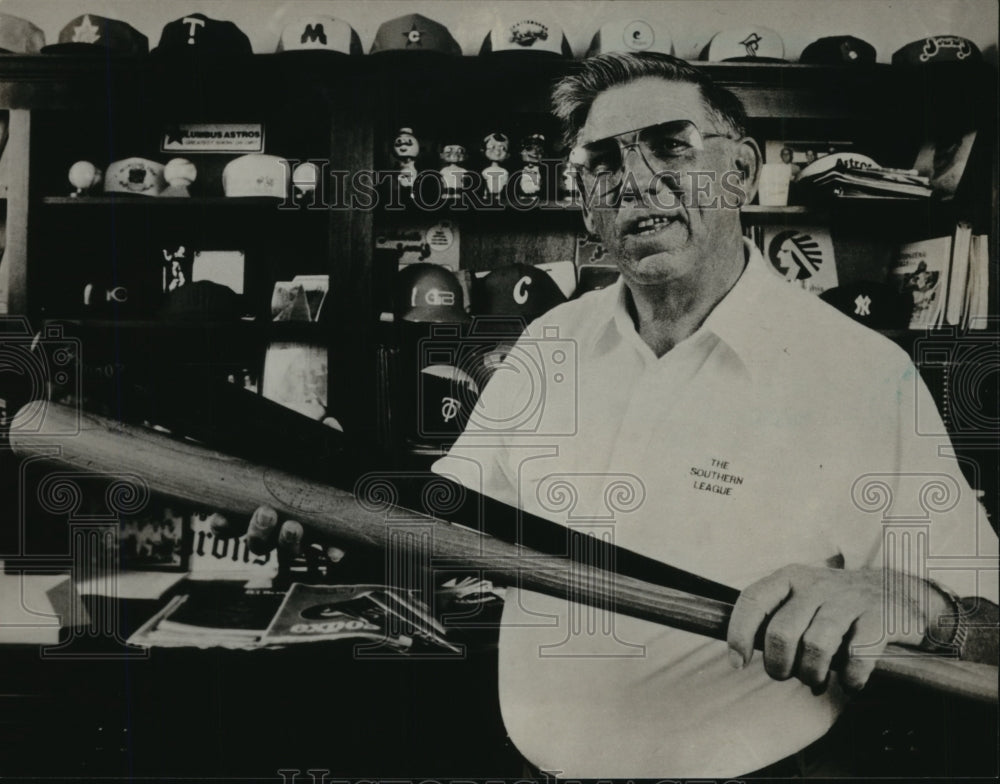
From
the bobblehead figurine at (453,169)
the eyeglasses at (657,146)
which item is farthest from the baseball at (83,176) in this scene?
the eyeglasses at (657,146)

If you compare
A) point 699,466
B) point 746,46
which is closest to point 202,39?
point 746,46

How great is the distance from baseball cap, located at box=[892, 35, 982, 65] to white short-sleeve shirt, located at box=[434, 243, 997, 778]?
2.08 ft

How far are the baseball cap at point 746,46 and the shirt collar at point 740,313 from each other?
0.44 metres

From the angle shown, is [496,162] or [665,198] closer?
[665,198]

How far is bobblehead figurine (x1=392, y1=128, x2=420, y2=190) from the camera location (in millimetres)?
2139

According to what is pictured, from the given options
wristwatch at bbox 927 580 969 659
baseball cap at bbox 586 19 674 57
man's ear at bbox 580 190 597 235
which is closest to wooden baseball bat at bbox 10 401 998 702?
wristwatch at bbox 927 580 969 659

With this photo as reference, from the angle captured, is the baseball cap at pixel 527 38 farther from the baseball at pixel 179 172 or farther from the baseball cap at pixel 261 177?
the baseball at pixel 179 172

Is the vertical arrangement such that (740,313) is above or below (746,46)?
below

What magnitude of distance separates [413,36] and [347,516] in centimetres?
117

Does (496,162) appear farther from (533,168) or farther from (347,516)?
(347,516)

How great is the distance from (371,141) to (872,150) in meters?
1.28

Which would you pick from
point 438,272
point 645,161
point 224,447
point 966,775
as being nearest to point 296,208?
point 438,272

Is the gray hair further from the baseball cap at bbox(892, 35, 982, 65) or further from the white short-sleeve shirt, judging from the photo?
the baseball cap at bbox(892, 35, 982, 65)

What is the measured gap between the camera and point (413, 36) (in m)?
2.07
